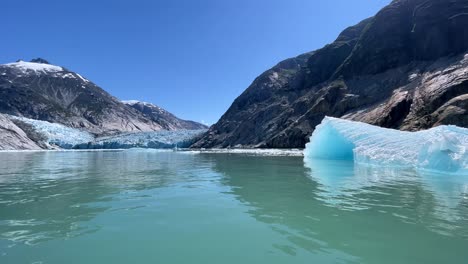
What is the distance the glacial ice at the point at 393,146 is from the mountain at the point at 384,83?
17.7 m

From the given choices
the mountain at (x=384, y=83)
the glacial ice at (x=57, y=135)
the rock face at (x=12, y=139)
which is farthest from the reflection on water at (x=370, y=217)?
the glacial ice at (x=57, y=135)

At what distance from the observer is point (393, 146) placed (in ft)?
76.0

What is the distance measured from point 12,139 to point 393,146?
3385 inches

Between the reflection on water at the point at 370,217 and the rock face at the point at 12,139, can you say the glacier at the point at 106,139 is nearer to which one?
the rock face at the point at 12,139

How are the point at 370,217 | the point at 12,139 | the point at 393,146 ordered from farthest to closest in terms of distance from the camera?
the point at 12,139 → the point at 393,146 → the point at 370,217

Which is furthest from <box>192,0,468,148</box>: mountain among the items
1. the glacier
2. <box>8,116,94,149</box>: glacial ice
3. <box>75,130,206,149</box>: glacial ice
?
<box>8,116,94,149</box>: glacial ice

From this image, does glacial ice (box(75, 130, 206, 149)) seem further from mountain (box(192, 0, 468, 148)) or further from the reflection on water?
the reflection on water

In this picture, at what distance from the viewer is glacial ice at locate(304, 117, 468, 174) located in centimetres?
1827

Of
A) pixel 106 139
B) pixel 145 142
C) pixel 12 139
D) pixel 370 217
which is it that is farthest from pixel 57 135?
pixel 370 217

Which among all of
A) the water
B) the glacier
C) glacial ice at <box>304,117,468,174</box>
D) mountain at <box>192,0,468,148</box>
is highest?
mountain at <box>192,0,468,148</box>

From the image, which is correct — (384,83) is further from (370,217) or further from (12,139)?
(12,139)

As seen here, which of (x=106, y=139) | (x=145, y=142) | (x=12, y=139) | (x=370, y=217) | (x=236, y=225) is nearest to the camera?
(x=236, y=225)

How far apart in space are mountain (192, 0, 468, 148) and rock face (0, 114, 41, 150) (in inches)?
1964

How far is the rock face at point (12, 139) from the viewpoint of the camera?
239 feet
